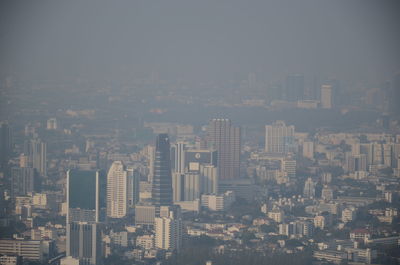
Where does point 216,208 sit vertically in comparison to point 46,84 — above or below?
below

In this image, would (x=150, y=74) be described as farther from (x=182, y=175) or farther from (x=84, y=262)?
(x=84, y=262)

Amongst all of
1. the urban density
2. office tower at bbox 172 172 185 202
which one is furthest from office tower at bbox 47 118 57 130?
office tower at bbox 172 172 185 202

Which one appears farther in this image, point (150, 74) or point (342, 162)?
point (150, 74)

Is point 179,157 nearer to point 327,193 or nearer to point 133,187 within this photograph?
point 133,187

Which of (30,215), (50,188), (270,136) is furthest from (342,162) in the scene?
(30,215)

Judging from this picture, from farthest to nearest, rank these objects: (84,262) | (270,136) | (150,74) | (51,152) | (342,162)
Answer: (150,74), (270,136), (342,162), (51,152), (84,262)
